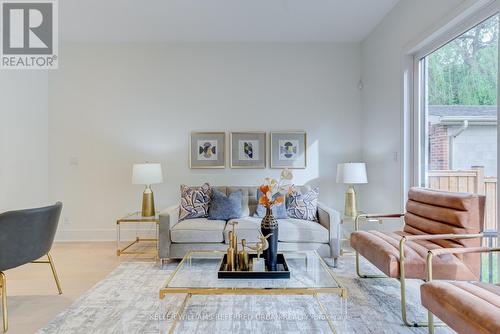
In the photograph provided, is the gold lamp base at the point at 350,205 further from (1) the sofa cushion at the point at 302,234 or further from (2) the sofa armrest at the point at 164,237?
(2) the sofa armrest at the point at 164,237

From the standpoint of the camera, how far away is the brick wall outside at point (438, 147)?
2.85 metres

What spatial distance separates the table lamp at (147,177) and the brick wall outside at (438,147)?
3114 mm

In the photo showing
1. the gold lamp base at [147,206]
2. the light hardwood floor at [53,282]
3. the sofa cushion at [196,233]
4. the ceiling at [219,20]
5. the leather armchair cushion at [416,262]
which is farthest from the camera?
the gold lamp base at [147,206]

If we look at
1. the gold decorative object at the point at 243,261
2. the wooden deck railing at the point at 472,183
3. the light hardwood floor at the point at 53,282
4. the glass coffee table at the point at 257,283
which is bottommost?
the light hardwood floor at the point at 53,282

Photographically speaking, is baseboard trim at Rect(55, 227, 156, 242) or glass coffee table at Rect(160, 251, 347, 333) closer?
glass coffee table at Rect(160, 251, 347, 333)

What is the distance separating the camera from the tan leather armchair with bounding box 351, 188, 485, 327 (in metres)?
2.10

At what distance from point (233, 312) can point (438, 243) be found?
167 cm

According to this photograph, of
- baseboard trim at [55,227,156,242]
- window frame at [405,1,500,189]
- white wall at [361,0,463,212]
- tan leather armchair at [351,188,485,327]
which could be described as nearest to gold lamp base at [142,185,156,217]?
baseboard trim at [55,227,156,242]

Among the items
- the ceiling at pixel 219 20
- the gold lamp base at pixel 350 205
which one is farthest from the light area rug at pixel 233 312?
the ceiling at pixel 219 20

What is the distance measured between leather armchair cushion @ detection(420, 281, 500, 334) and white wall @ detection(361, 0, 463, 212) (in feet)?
6.02

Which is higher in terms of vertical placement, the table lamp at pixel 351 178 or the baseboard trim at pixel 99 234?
the table lamp at pixel 351 178

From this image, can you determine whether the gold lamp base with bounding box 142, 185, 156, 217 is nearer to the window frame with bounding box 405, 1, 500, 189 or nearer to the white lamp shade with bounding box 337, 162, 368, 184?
the white lamp shade with bounding box 337, 162, 368, 184

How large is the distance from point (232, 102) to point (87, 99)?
2.09m

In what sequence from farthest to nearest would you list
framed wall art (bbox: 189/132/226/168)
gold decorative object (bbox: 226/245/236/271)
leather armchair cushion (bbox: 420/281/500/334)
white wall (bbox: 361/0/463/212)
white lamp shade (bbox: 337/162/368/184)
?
framed wall art (bbox: 189/132/226/168)
white lamp shade (bbox: 337/162/368/184)
white wall (bbox: 361/0/463/212)
gold decorative object (bbox: 226/245/236/271)
leather armchair cushion (bbox: 420/281/500/334)
